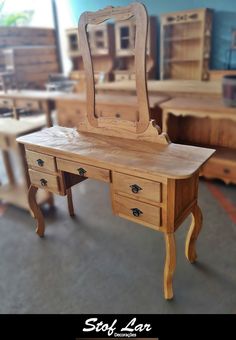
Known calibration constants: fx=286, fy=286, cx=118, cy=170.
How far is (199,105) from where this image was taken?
8.07 ft

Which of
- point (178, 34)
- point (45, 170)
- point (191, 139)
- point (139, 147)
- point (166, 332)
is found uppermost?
point (178, 34)

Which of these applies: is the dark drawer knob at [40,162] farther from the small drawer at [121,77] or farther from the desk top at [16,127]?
the small drawer at [121,77]

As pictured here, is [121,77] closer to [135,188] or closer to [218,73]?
[218,73]

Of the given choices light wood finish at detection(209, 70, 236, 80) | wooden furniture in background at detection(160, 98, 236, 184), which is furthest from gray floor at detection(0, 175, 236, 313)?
light wood finish at detection(209, 70, 236, 80)

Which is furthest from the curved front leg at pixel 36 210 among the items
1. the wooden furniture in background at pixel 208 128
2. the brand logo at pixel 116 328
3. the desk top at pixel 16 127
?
the wooden furniture in background at pixel 208 128

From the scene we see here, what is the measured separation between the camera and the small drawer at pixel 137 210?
1.36 meters

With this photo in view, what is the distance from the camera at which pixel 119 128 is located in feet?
5.44

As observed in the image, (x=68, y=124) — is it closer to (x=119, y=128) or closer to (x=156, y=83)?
(x=156, y=83)

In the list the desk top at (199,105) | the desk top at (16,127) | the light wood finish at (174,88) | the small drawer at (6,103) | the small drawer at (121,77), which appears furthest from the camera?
the small drawer at (6,103)

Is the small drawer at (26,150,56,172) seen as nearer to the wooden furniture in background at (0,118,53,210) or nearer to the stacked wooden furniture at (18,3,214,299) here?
the stacked wooden furniture at (18,3,214,299)

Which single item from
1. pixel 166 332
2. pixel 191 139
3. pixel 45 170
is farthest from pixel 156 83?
pixel 166 332

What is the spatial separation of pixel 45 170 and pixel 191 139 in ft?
5.89

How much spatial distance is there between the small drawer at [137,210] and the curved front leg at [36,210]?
0.70 m

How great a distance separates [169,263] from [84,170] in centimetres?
65
